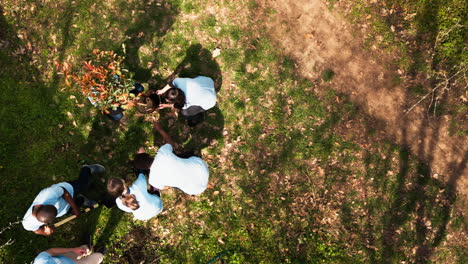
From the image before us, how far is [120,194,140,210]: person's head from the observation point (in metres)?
5.42

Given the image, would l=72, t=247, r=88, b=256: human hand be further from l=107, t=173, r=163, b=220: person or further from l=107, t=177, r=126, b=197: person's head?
l=107, t=177, r=126, b=197: person's head

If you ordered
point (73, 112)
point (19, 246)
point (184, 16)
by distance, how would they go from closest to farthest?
point (19, 246) → point (73, 112) → point (184, 16)

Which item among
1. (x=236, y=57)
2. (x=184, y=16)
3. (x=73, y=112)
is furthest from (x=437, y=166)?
(x=73, y=112)

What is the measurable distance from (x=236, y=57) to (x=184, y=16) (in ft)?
5.50

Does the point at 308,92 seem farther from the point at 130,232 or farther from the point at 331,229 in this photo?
the point at 130,232

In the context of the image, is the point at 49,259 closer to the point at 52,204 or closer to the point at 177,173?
the point at 52,204

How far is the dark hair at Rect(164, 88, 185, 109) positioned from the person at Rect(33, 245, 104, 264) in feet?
12.2

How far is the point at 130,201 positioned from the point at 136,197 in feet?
0.52

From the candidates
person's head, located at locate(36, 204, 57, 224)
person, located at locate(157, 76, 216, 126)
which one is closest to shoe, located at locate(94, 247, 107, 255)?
person's head, located at locate(36, 204, 57, 224)

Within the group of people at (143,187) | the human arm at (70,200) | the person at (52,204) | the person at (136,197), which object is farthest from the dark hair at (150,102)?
the human arm at (70,200)

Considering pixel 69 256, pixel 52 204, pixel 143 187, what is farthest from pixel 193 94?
pixel 69 256

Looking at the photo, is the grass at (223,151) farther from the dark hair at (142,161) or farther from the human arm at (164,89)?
the human arm at (164,89)

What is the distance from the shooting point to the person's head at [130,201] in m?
5.42

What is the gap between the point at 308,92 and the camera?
7.57 m
